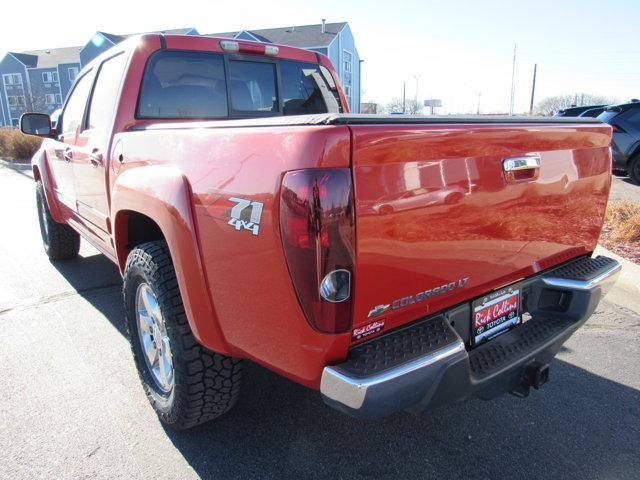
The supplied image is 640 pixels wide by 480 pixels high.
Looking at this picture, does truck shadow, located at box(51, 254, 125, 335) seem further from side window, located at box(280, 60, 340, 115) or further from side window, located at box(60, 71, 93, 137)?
side window, located at box(280, 60, 340, 115)

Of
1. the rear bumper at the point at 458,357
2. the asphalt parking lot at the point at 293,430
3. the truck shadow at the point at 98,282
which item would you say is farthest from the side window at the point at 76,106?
the rear bumper at the point at 458,357

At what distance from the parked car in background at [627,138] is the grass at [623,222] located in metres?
4.17

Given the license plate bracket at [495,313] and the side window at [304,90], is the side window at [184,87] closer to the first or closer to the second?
the side window at [304,90]

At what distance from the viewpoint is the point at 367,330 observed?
1.66 m

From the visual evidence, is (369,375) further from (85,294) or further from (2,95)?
(2,95)

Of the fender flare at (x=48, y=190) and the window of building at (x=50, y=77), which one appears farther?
the window of building at (x=50, y=77)

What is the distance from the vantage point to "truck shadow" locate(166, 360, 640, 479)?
85.1 inches

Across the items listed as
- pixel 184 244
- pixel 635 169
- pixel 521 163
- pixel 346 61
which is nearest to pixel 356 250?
pixel 184 244

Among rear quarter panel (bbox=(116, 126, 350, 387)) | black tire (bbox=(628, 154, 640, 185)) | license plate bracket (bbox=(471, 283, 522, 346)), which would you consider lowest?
black tire (bbox=(628, 154, 640, 185))

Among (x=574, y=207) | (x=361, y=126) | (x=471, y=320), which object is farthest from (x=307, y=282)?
(x=574, y=207)

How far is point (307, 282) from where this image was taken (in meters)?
1.50

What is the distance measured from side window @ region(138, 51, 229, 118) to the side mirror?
183 cm

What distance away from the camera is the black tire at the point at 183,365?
84.1 inches

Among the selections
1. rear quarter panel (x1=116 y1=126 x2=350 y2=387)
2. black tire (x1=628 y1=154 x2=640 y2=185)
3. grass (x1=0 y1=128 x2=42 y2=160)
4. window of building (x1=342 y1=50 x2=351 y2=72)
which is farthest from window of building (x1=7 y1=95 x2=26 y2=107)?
rear quarter panel (x1=116 y1=126 x2=350 y2=387)
